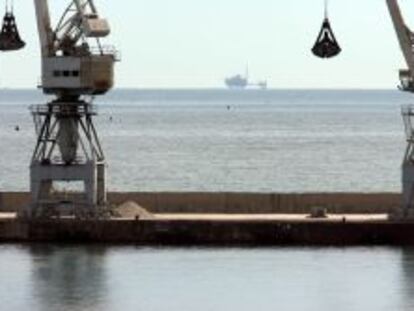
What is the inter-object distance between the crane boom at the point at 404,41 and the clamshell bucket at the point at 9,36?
52.0ft

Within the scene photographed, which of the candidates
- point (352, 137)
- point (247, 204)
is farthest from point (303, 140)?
point (247, 204)

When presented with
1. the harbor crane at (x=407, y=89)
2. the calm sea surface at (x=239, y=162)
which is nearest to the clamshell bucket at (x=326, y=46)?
the harbor crane at (x=407, y=89)

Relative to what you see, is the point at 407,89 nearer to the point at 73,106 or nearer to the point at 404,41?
the point at 404,41

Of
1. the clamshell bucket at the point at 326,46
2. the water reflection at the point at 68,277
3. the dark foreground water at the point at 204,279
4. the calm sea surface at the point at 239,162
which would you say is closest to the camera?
the dark foreground water at the point at 204,279

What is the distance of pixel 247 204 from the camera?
85.0 meters

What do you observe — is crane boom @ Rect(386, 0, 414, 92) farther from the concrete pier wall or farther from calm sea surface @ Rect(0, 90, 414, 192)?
calm sea surface @ Rect(0, 90, 414, 192)

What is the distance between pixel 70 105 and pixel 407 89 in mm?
14027

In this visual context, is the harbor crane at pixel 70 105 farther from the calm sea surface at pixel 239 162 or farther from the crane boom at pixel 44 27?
the calm sea surface at pixel 239 162

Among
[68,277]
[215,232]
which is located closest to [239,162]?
[215,232]

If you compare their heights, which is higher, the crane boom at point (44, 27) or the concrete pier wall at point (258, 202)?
the crane boom at point (44, 27)

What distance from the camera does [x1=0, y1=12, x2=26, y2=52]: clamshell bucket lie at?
79537 mm

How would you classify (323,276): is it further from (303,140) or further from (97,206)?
(303,140)

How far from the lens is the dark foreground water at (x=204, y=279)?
65.4 m

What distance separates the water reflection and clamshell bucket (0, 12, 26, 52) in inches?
322
